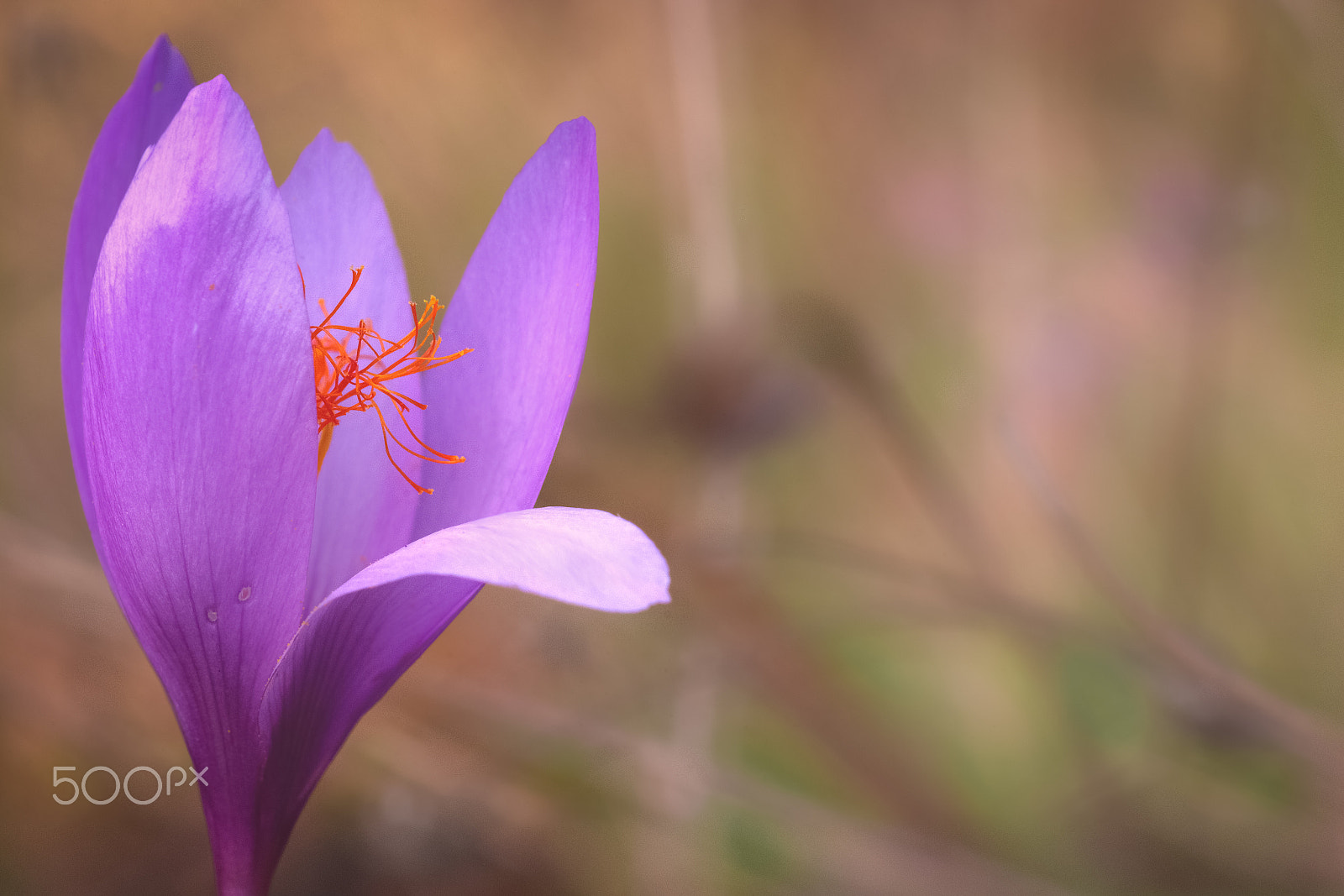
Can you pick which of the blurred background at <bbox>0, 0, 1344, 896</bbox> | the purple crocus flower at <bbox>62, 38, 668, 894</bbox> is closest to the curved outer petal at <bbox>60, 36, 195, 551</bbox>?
the purple crocus flower at <bbox>62, 38, 668, 894</bbox>

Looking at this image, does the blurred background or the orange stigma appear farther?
the blurred background

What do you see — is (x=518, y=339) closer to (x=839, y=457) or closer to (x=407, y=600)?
(x=407, y=600)

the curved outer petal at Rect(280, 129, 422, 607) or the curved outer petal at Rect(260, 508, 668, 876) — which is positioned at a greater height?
the curved outer petal at Rect(280, 129, 422, 607)

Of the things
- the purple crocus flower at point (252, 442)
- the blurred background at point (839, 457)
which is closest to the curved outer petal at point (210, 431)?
the purple crocus flower at point (252, 442)

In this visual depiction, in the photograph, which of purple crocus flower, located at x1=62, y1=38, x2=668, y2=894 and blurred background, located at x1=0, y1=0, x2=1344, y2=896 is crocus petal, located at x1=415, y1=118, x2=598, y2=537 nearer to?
purple crocus flower, located at x1=62, y1=38, x2=668, y2=894

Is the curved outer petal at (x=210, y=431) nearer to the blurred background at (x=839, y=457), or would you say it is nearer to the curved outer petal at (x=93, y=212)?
the curved outer petal at (x=93, y=212)

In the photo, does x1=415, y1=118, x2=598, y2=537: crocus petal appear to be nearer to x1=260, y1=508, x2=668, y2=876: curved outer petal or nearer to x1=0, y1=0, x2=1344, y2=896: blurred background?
x1=260, y1=508, x2=668, y2=876: curved outer petal

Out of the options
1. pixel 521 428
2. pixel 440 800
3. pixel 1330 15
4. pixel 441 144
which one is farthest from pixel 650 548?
pixel 441 144
